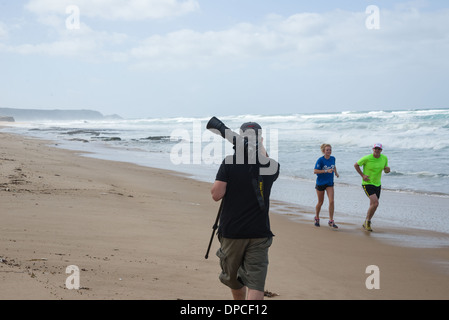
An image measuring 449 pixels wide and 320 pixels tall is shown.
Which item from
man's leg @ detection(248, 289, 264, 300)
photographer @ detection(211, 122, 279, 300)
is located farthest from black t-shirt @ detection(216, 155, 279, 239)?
man's leg @ detection(248, 289, 264, 300)

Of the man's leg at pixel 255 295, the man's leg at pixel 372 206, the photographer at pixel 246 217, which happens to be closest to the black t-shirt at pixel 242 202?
the photographer at pixel 246 217

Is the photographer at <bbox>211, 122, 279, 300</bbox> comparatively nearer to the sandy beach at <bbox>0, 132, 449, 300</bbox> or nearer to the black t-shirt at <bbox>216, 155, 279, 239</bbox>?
the black t-shirt at <bbox>216, 155, 279, 239</bbox>

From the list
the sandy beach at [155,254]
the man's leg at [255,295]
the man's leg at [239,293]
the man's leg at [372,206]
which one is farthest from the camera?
the man's leg at [372,206]

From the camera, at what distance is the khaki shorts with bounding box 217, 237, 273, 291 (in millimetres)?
3504

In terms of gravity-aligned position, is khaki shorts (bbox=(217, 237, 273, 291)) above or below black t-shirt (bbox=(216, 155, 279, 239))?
below

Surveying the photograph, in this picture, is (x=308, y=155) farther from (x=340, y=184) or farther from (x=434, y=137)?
(x=434, y=137)

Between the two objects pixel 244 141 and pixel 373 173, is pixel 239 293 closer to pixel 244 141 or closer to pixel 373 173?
pixel 244 141

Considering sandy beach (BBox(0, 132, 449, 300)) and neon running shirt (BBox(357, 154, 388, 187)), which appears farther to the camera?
neon running shirt (BBox(357, 154, 388, 187))

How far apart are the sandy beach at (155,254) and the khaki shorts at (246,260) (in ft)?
3.30

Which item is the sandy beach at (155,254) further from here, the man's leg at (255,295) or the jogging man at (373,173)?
the man's leg at (255,295)

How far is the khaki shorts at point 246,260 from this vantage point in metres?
3.50

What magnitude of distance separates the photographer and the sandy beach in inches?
43.8
